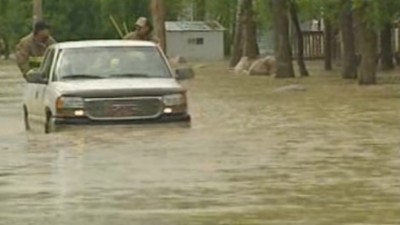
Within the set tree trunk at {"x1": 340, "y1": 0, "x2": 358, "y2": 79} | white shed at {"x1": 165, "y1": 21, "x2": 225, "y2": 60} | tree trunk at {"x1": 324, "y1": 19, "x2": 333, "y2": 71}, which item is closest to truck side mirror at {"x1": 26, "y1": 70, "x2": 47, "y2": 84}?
tree trunk at {"x1": 340, "y1": 0, "x2": 358, "y2": 79}

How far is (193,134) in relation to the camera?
19.1 metres

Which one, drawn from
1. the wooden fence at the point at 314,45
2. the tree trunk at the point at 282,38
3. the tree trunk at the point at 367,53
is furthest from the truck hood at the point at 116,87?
the wooden fence at the point at 314,45

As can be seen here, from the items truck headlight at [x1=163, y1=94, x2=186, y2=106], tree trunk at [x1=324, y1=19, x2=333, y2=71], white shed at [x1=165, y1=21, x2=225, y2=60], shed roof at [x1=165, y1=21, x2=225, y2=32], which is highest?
truck headlight at [x1=163, y1=94, x2=186, y2=106]

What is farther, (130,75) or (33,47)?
(33,47)

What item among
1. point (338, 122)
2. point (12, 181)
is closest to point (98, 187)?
point (12, 181)

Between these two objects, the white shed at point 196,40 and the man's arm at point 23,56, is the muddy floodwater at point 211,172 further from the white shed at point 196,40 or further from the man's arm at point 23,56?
the white shed at point 196,40

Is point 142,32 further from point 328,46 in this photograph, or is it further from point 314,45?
point 314,45

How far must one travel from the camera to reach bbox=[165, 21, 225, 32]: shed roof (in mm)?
90625

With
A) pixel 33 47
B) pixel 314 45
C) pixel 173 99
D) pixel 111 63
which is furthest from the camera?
pixel 314 45

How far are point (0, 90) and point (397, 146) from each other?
23000 millimetres

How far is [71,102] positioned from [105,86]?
1.74ft

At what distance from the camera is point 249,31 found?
59156 mm

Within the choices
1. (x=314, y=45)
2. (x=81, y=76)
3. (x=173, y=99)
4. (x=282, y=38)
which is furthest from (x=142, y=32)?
(x=314, y=45)

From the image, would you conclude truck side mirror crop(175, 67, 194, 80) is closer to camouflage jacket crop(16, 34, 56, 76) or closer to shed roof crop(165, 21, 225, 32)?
camouflage jacket crop(16, 34, 56, 76)
